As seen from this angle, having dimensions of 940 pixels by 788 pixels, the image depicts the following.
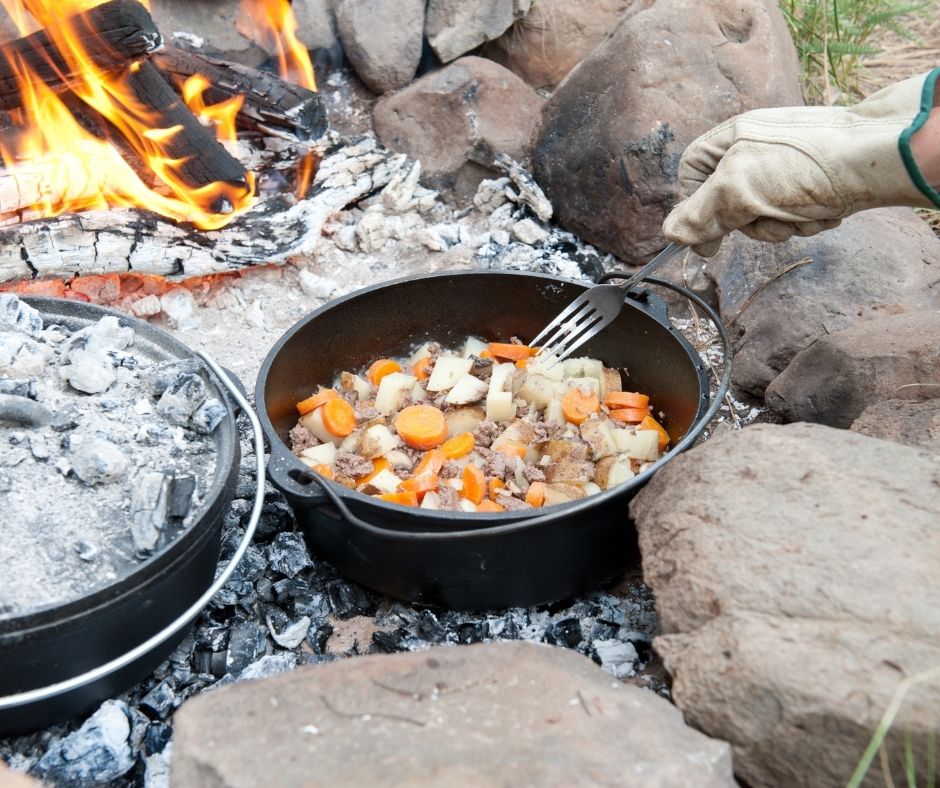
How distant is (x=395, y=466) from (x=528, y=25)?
3.07 meters

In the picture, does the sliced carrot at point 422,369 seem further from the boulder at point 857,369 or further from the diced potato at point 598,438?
the boulder at point 857,369

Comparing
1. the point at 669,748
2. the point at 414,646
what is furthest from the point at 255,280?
the point at 669,748

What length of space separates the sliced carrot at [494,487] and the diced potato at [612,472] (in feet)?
0.91

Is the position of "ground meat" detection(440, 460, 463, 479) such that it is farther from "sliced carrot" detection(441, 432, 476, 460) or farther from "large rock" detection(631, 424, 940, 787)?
"large rock" detection(631, 424, 940, 787)

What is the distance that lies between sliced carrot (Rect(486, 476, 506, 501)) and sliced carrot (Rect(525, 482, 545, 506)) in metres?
0.07

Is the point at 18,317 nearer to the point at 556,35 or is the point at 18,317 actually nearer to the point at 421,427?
the point at 421,427

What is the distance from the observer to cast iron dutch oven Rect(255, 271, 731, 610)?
76.2 inches

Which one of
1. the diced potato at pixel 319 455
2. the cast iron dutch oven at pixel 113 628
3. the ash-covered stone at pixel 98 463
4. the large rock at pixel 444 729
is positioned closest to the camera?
the large rock at pixel 444 729

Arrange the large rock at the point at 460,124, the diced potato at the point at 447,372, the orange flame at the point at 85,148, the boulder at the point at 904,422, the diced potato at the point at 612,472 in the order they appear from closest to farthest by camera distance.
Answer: the boulder at the point at 904,422 → the diced potato at the point at 612,472 → the diced potato at the point at 447,372 → the orange flame at the point at 85,148 → the large rock at the point at 460,124

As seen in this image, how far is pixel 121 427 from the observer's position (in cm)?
199

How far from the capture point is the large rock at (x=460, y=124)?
4.07 metres

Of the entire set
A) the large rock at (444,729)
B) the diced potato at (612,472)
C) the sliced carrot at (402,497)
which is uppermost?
the large rock at (444,729)

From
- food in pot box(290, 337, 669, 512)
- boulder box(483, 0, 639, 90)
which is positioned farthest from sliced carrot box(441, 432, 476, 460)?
boulder box(483, 0, 639, 90)

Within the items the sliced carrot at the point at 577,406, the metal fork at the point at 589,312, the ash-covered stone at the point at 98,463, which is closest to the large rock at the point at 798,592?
the sliced carrot at the point at 577,406
